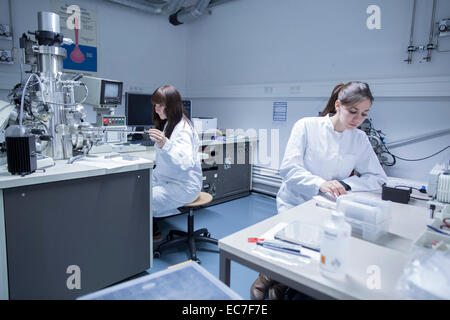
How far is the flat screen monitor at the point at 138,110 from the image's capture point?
9.64 feet

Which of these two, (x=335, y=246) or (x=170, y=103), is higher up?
(x=170, y=103)

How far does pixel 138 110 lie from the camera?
9.90ft

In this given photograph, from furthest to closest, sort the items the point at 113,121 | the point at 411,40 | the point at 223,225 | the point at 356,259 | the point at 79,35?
the point at 79,35 → the point at 223,225 → the point at 411,40 → the point at 113,121 → the point at 356,259

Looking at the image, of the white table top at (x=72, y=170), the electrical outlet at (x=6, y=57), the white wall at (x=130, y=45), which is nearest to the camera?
the white table top at (x=72, y=170)

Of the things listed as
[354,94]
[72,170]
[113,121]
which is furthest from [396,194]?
[113,121]

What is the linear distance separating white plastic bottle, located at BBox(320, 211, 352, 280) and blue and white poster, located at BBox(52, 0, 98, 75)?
10.9 ft

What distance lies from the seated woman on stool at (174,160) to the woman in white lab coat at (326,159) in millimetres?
646

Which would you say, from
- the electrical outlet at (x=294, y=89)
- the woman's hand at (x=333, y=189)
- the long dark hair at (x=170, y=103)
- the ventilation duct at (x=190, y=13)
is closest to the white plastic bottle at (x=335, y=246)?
the woman's hand at (x=333, y=189)

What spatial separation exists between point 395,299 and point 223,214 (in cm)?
242

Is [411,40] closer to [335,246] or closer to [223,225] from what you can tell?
[223,225]

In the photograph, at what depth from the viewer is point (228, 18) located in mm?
3836

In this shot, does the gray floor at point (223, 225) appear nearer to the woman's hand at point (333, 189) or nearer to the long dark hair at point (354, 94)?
the woman's hand at point (333, 189)

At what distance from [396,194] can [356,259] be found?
75 centimetres

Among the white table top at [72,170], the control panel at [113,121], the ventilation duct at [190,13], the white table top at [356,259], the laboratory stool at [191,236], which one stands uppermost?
the ventilation duct at [190,13]
